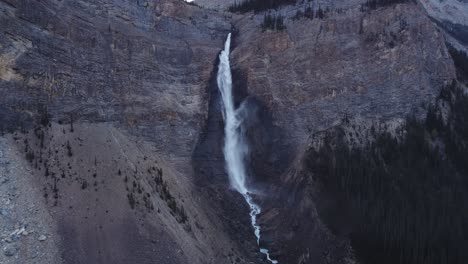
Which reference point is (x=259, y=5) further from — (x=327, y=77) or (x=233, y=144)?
(x=233, y=144)

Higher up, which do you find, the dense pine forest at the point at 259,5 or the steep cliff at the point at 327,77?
the dense pine forest at the point at 259,5

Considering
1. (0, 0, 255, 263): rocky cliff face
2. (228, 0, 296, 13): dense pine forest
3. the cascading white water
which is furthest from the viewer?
(228, 0, 296, 13): dense pine forest

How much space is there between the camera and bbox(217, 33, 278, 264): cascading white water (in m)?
37.8

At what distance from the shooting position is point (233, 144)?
41.3m

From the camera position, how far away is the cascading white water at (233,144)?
1486 inches

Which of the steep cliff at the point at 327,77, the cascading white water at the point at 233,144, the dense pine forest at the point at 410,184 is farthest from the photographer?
the steep cliff at the point at 327,77

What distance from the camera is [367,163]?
36.3m

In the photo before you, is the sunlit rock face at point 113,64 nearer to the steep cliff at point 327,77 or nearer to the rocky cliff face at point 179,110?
the rocky cliff face at point 179,110

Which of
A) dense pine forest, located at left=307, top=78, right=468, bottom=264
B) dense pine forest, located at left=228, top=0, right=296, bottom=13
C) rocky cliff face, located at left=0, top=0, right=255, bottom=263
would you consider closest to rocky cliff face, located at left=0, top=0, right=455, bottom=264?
rocky cliff face, located at left=0, top=0, right=255, bottom=263

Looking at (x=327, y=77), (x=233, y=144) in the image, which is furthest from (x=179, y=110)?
(x=327, y=77)

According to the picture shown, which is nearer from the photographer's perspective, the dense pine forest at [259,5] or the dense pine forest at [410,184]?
the dense pine forest at [410,184]

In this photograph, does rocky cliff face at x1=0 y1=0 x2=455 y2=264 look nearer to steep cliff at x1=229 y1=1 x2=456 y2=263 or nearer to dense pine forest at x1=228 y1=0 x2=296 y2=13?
steep cliff at x1=229 y1=1 x2=456 y2=263

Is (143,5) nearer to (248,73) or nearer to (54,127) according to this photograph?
(248,73)

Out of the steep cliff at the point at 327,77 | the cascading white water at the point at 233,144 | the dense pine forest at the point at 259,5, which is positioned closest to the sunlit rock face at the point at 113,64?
the cascading white water at the point at 233,144
